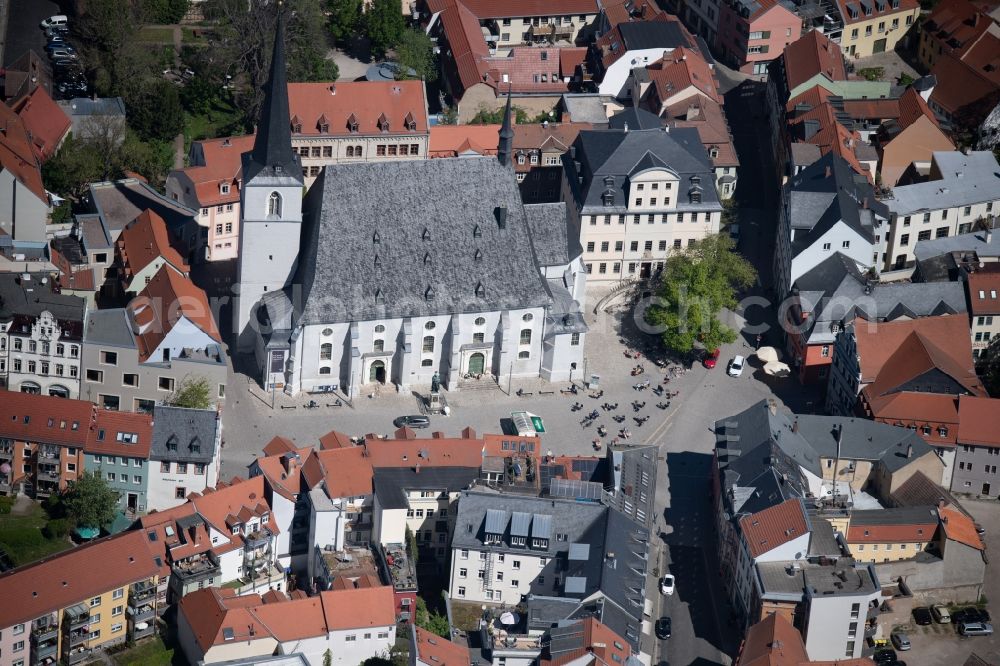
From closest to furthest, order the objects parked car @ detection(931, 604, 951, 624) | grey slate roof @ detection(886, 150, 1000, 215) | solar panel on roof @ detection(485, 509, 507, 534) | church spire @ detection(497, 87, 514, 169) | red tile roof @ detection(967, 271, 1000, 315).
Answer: solar panel on roof @ detection(485, 509, 507, 534) → parked car @ detection(931, 604, 951, 624) → church spire @ detection(497, 87, 514, 169) → red tile roof @ detection(967, 271, 1000, 315) → grey slate roof @ detection(886, 150, 1000, 215)

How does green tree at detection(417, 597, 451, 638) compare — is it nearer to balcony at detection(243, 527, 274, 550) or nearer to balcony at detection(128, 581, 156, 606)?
balcony at detection(243, 527, 274, 550)

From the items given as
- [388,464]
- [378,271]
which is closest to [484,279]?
Result: [378,271]

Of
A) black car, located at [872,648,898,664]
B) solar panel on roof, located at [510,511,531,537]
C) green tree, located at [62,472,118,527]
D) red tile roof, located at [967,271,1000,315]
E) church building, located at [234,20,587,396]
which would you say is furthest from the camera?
red tile roof, located at [967,271,1000,315]

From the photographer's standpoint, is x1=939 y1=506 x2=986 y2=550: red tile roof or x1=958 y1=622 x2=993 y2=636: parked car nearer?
x1=958 y1=622 x2=993 y2=636: parked car

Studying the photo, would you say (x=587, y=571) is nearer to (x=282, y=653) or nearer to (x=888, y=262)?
(x=282, y=653)

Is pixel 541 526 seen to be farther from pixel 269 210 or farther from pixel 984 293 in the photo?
pixel 984 293

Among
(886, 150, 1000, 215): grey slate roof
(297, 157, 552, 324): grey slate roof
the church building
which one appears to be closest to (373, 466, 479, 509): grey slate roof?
the church building

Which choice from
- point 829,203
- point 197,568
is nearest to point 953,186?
point 829,203
